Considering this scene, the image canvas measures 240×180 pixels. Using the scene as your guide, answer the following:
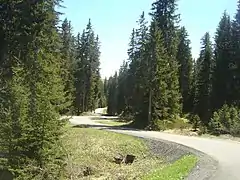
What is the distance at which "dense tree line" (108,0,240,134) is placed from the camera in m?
40.3

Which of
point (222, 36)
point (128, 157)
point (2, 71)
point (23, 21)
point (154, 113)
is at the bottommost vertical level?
point (128, 157)

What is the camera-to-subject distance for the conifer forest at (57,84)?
1866 cm

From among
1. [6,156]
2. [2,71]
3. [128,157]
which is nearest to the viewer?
[6,156]

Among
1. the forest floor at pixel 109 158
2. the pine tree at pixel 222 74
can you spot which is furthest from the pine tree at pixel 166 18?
the forest floor at pixel 109 158

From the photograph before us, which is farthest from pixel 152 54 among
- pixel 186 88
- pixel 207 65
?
pixel 186 88

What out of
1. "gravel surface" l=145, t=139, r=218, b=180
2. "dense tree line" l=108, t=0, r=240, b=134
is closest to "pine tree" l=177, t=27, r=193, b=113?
"dense tree line" l=108, t=0, r=240, b=134

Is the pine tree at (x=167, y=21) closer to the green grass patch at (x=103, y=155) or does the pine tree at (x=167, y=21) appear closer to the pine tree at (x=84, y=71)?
the green grass patch at (x=103, y=155)

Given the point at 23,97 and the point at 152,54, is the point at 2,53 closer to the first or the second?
the point at 23,97

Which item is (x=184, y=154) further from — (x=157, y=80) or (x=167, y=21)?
(x=167, y=21)

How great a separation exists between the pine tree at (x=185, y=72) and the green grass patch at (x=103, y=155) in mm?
39082

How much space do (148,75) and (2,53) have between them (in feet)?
59.2

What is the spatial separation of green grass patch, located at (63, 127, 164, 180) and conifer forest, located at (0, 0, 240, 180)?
2001 mm

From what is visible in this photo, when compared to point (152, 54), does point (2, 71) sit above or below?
below

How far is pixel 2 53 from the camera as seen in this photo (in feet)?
86.5
